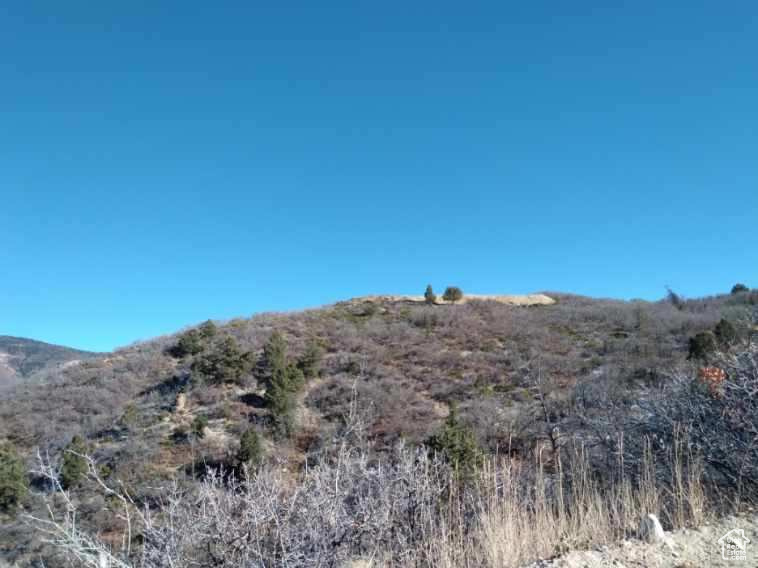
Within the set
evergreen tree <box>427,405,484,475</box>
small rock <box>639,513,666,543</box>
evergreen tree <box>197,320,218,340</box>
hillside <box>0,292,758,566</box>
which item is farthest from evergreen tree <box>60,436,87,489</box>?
evergreen tree <box>197,320,218,340</box>

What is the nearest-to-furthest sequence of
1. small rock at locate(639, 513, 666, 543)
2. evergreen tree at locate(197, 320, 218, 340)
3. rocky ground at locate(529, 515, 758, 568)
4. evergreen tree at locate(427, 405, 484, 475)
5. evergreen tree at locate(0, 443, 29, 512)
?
1. rocky ground at locate(529, 515, 758, 568)
2. small rock at locate(639, 513, 666, 543)
3. evergreen tree at locate(427, 405, 484, 475)
4. evergreen tree at locate(0, 443, 29, 512)
5. evergreen tree at locate(197, 320, 218, 340)

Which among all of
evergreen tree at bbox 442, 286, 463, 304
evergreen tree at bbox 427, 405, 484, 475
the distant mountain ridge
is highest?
evergreen tree at bbox 442, 286, 463, 304

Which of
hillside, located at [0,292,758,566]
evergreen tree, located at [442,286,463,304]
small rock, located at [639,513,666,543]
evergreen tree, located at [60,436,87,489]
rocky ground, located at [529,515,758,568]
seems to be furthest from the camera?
evergreen tree, located at [442,286,463,304]

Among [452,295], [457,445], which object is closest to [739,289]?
[452,295]

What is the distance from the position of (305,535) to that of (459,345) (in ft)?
70.2

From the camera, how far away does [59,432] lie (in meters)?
15.6

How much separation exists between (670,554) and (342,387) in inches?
594

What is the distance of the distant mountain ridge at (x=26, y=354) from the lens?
219ft

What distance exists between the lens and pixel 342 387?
57.3 ft

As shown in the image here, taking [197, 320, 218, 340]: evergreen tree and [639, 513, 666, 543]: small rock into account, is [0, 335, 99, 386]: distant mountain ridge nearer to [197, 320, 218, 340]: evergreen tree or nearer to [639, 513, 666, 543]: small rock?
[197, 320, 218, 340]: evergreen tree

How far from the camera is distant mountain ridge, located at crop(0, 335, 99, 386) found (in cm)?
6662

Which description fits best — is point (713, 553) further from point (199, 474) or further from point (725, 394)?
point (199, 474)

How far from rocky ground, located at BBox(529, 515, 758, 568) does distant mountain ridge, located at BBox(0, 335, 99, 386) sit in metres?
72.2

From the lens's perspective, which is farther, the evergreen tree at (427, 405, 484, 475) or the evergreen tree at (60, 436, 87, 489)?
the evergreen tree at (60, 436, 87, 489)
